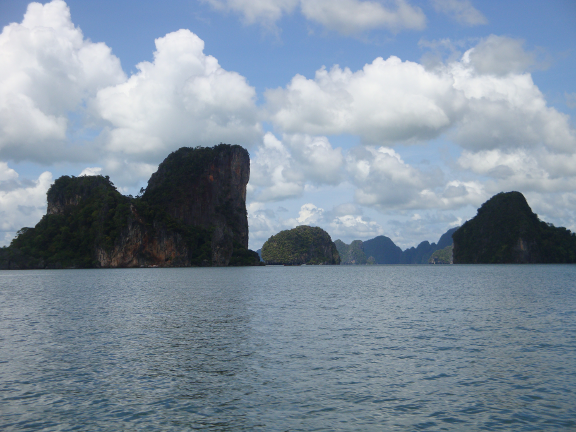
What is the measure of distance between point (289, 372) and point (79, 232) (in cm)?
16450

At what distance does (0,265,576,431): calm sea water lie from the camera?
12789mm

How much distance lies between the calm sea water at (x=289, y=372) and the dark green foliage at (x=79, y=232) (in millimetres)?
131236

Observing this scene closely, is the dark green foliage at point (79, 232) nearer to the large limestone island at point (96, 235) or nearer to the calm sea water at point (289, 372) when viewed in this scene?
the large limestone island at point (96, 235)

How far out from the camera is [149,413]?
1322cm

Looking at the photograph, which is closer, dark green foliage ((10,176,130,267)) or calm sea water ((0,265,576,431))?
calm sea water ((0,265,576,431))

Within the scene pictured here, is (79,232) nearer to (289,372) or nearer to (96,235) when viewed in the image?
(96,235)

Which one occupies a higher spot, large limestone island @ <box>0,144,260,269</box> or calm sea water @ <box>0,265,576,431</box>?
large limestone island @ <box>0,144,260,269</box>

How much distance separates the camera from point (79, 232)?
534 ft

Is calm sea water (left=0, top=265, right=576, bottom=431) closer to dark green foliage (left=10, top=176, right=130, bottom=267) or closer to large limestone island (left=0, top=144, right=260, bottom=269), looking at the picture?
large limestone island (left=0, top=144, right=260, bottom=269)

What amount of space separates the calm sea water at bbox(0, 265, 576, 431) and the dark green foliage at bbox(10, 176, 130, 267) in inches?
5167

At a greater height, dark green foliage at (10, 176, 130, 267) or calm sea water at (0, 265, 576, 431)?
dark green foliage at (10, 176, 130, 267)

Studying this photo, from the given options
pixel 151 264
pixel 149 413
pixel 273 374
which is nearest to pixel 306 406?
pixel 273 374

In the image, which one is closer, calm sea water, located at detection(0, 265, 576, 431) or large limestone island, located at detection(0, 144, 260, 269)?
calm sea water, located at detection(0, 265, 576, 431)

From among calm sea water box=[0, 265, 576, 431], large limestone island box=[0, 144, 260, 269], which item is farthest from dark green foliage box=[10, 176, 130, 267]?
calm sea water box=[0, 265, 576, 431]
